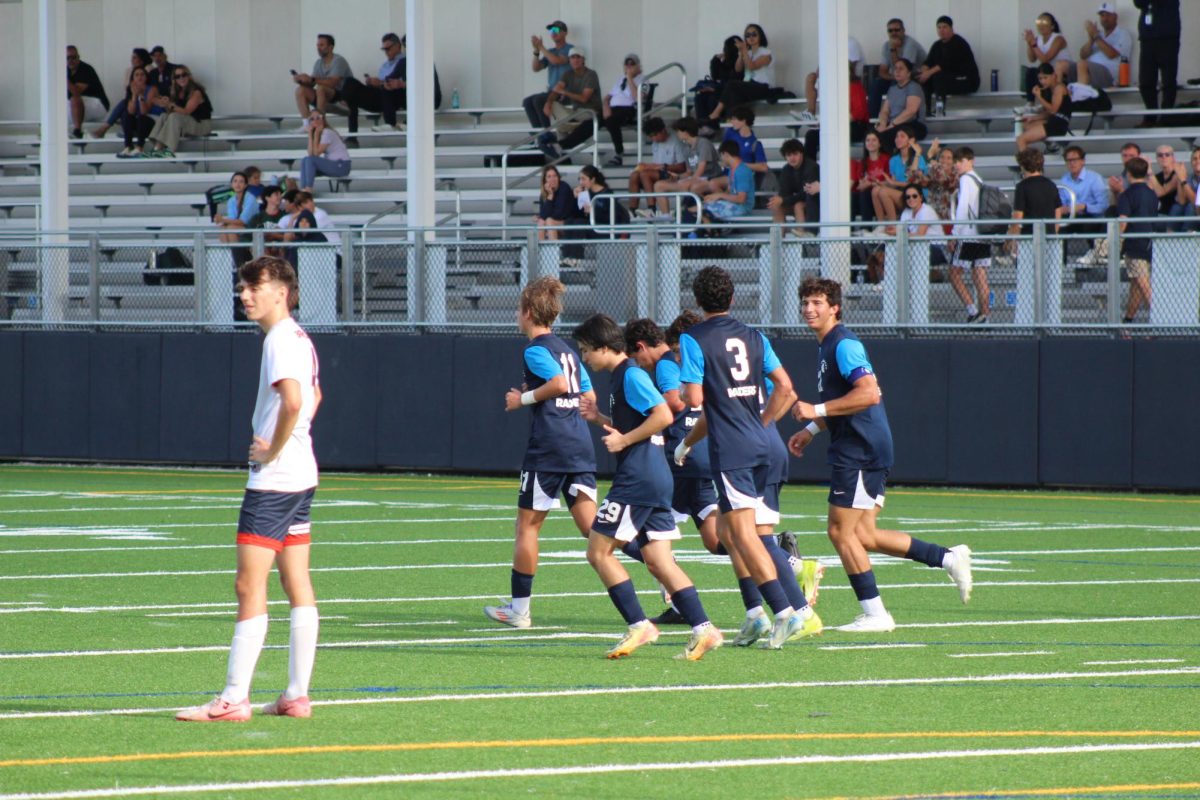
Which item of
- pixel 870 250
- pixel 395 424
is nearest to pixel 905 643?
pixel 870 250

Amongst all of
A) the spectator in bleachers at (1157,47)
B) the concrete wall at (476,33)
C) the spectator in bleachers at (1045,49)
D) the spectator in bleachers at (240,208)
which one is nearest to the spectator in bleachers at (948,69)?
the spectator in bleachers at (1045,49)

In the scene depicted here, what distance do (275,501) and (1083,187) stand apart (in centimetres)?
1617

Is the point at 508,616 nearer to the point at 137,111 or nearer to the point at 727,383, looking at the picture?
the point at 727,383

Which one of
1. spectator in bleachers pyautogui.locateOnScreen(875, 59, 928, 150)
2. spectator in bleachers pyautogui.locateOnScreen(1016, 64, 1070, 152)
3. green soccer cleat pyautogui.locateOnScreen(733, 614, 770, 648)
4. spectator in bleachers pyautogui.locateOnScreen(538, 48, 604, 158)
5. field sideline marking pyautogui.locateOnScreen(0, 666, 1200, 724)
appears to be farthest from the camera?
spectator in bleachers pyautogui.locateOnScreen(538, 48, 604, 158)

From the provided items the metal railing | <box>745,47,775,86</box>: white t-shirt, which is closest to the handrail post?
the metal railing

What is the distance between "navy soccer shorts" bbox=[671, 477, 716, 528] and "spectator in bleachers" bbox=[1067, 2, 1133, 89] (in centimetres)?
1784

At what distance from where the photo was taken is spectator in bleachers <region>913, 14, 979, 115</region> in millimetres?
28188

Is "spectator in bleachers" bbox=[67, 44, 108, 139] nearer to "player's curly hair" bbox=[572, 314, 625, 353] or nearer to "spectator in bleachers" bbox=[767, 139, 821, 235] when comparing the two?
"spectator in bleachers" bbox=[767, 139, 821, 235]

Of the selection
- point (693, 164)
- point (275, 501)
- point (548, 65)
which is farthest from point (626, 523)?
point (548, 65)

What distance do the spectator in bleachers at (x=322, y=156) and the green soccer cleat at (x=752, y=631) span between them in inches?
800

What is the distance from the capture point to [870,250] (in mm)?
20609

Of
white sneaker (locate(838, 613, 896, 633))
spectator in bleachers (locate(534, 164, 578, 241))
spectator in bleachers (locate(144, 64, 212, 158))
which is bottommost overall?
white sneaker (locate(838, 613, 896, 633))

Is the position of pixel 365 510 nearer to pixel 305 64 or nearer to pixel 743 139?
pixel 743 139

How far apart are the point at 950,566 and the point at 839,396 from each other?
125cm
